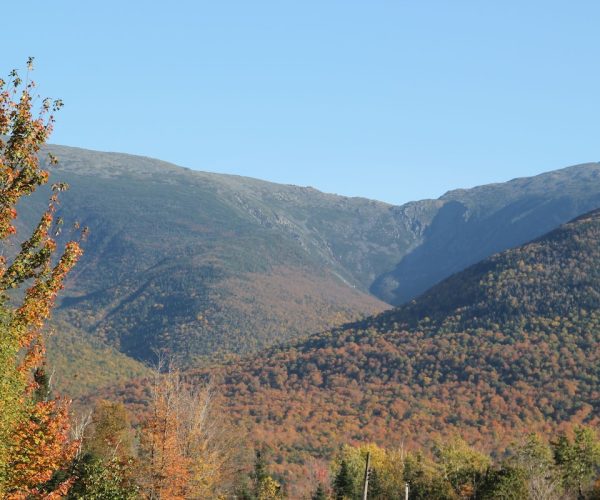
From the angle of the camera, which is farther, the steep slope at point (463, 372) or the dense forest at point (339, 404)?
the steep slope at point (463, 372)

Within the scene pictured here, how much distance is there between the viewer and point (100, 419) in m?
80.9

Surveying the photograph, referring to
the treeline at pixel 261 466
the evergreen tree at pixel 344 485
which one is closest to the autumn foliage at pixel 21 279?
the treeline at pixel 261 466

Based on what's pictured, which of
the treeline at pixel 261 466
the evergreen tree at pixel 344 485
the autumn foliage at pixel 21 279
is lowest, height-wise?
the evergreen tree at pixel 344 485

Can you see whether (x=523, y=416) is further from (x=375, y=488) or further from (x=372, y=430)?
(x=375, y=488)

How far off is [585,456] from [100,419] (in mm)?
49596

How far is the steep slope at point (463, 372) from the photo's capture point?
441 feet

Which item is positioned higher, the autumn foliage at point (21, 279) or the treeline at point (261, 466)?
the autumn foliage at point (21, 279)

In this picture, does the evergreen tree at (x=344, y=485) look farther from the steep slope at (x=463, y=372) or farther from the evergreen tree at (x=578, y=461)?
the steep slope at (x=463, y=372)

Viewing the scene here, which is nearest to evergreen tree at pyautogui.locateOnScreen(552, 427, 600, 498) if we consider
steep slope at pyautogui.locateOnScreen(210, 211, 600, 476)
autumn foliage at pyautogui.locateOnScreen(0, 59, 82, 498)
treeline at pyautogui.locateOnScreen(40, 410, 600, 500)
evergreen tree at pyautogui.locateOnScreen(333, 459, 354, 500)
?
treeline at pyautogui.locateOnScreen(40, 410, 600, 500)

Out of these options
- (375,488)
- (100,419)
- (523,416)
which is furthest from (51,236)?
(523,416)

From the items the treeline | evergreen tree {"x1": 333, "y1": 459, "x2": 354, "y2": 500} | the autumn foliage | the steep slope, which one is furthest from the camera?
the steep slope

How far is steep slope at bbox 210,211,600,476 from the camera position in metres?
134

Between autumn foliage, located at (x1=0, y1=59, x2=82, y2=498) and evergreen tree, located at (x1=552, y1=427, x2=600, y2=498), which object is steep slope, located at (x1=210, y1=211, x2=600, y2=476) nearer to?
evergreen tree, located at (x1=552, y1=427, x2=600, y2=498)

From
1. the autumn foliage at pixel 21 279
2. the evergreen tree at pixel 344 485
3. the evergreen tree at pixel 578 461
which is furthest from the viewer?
the evergreen tree at pixel 344 485
